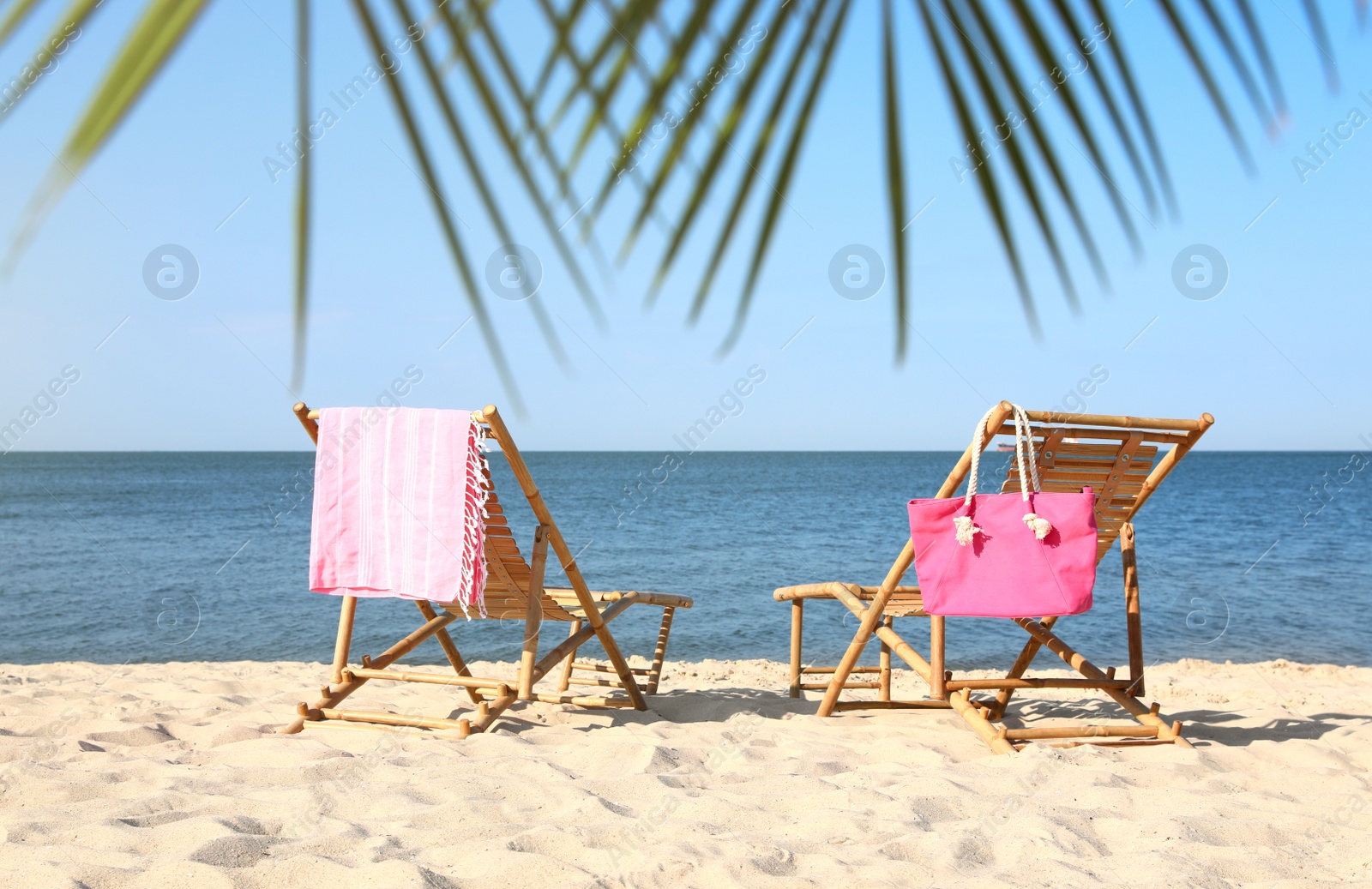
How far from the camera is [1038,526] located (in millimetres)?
3463

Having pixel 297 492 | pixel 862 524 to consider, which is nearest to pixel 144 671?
pixel 862 524

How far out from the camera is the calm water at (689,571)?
9.64 m

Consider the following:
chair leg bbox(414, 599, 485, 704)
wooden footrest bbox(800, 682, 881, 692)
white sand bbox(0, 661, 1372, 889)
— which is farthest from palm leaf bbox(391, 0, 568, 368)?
wooden footrest bbox(800, 682, 881, 692)

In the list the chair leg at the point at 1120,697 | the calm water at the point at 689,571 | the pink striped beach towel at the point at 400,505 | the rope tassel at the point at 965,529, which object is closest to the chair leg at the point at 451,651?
the pink striped beach towel at the point at 400,505

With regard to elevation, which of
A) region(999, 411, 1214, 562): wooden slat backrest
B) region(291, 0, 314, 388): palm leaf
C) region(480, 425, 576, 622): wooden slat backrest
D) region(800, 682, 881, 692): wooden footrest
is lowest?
region(800, 682, 881, 692): wooden footrest

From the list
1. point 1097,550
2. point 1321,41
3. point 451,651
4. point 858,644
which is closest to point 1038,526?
point 1097,550

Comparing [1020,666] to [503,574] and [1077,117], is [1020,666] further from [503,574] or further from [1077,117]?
[1077,117]

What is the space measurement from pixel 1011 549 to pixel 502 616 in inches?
85.2

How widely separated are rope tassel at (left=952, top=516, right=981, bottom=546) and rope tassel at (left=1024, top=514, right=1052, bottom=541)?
0.17m

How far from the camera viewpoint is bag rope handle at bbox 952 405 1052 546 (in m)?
3.45

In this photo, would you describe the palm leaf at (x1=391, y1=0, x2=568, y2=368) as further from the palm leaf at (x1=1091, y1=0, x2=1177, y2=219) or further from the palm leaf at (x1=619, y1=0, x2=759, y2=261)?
the palm leaf at (x1=1091, y1=0, x2=1177, y2=219)

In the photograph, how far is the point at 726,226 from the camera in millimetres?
271

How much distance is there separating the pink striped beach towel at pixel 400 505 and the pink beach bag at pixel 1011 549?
1.65m

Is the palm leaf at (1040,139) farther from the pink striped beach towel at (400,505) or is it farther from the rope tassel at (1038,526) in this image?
the pink striped beach towel at (400,505)
